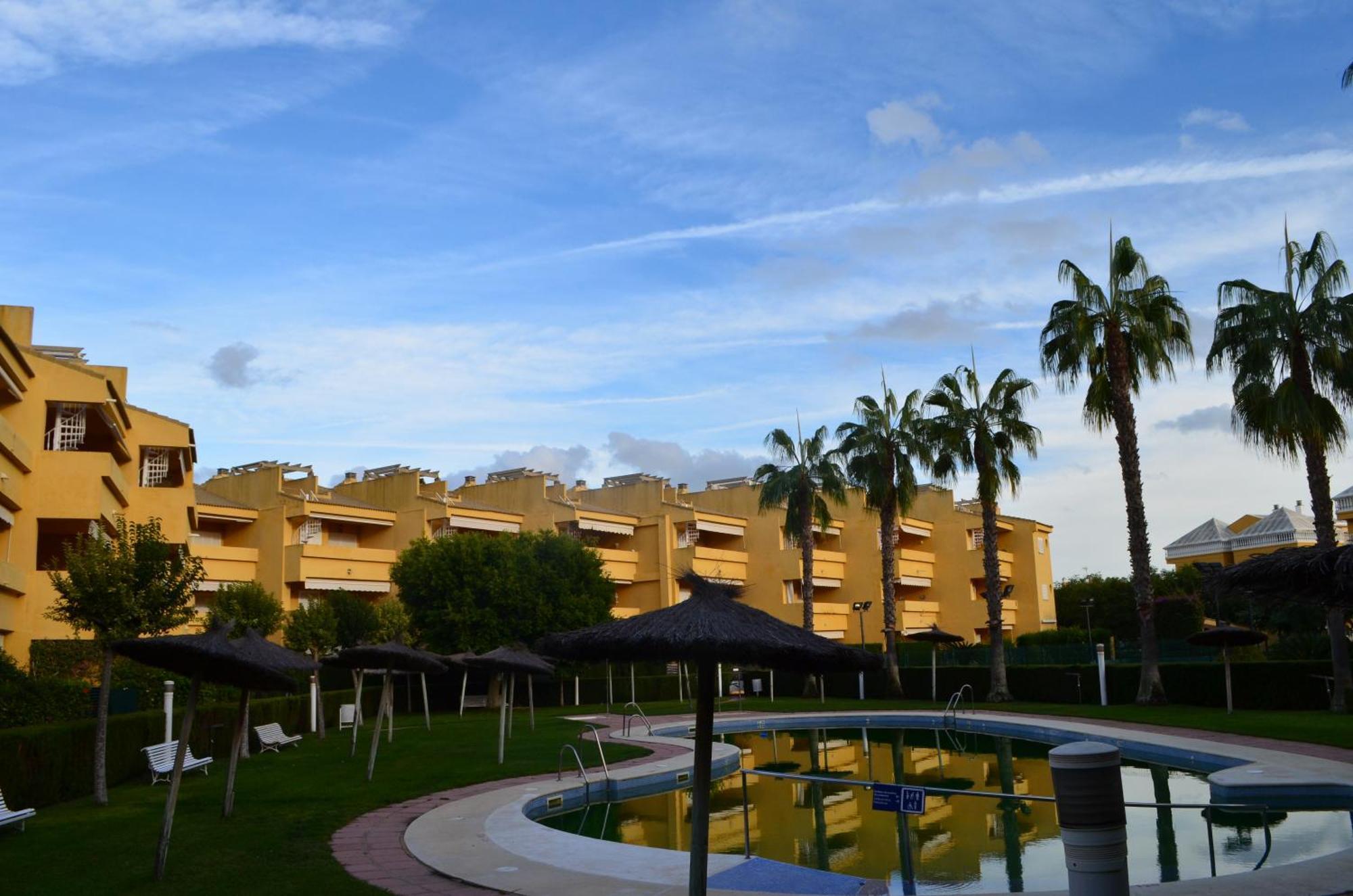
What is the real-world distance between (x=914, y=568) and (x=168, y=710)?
5050 cm

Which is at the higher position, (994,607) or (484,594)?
(484,594)

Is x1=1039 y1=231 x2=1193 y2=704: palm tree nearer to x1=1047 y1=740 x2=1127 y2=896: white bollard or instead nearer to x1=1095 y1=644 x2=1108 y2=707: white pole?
x1=1095 y1=644 x2=1108 y2=707: white pole

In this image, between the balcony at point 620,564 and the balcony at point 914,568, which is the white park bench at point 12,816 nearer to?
the balcony at point 620,564

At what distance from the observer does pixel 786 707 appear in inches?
1537

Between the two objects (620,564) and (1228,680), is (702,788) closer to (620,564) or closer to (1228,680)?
(1228,680)

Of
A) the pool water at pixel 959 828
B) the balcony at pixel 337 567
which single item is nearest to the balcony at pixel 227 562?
the balcony at pixel 337 567

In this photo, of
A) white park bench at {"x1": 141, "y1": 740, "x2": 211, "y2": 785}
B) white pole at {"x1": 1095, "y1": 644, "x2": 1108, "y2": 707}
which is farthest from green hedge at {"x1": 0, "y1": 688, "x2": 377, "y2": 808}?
white pole at {"x1": 1095, "y1": 644, "x2": 1108, "y2": 707}

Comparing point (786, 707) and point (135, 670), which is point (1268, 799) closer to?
point (135, 670)

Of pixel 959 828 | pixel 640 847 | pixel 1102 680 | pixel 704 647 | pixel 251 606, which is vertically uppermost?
pixel 251 606

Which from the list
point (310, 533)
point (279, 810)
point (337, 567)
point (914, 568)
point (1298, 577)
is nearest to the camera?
point (279, 810)

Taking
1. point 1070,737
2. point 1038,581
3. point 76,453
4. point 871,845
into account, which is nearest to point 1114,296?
point 1070,737

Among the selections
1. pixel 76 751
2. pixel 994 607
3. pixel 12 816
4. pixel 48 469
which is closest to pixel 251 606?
pixel 48 469

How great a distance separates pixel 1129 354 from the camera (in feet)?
103

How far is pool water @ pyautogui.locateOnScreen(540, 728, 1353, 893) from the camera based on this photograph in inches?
465
